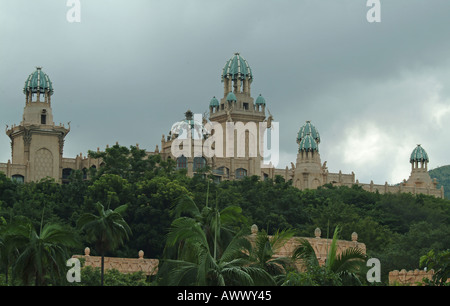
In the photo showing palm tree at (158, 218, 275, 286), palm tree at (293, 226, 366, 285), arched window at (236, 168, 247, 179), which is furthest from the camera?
arched window at (236, 168, 247, 179)

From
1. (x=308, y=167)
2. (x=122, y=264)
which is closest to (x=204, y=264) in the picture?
(x=122, y=264)

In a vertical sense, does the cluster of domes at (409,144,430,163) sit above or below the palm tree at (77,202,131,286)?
above

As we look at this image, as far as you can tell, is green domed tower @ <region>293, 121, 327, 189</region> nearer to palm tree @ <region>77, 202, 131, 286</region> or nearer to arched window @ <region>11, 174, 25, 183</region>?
arched window @ <region>11, 174, 25, 183</region>

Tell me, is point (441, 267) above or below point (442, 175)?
below

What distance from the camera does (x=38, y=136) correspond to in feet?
272

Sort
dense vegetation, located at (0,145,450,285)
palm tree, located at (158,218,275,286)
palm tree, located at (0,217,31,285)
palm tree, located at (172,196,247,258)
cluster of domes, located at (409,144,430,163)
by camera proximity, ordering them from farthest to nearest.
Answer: cluster of domes, located at (409,144,430,163), palm tree, located at (172,196,247,258), palm tree, located at (0,217,31,285), dense vegetation, located at (0,145,450,285), palm tree, located at (158,218,275,286)

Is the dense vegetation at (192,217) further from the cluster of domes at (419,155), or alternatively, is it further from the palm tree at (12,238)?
the cluster of domes at (419,155)

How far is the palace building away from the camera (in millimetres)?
82812

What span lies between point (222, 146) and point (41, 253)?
65.9m

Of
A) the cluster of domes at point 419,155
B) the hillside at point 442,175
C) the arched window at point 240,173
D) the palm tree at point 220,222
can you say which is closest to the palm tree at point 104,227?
the palm tree at point 220,222

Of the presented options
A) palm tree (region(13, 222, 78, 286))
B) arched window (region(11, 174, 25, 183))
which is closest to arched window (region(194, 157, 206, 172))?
arched window (region(11, 174, 25, 183))

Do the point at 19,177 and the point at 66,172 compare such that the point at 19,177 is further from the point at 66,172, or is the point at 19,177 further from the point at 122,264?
the point at 122,264

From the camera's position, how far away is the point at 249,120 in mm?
97375
